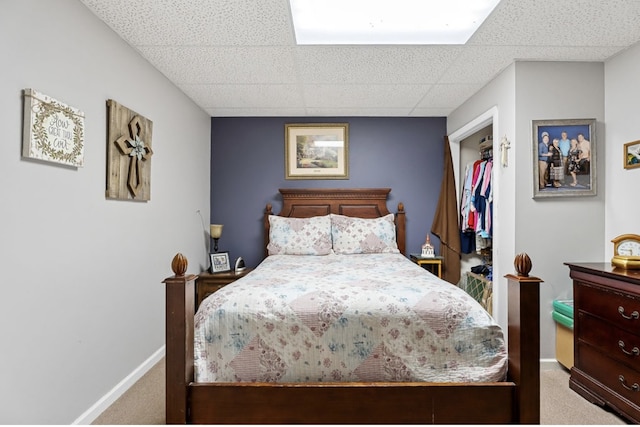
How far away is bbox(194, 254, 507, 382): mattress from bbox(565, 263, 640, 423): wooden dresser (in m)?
0.88

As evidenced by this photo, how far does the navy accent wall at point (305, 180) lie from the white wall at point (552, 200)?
1.53 metres

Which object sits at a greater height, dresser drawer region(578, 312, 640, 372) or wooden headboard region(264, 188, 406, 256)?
wooden headboard region(264, 188, 406, 256)

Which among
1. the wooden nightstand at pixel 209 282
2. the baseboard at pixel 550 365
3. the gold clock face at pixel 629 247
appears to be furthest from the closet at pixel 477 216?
the wooden nightstand at pixel 209 282

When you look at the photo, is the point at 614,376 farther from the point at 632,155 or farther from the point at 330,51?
the point at 330,51

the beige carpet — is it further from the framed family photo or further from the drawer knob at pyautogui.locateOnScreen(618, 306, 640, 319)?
the framed family photo

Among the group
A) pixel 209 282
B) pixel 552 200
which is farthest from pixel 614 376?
pixel 209 282

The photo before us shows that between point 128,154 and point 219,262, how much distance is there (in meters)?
1.76

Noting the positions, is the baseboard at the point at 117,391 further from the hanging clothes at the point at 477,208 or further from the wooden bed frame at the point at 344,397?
the hanging clothes at the point at 477,208

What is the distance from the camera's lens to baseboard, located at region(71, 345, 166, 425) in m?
1.95

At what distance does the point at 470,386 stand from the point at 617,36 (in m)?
2.47

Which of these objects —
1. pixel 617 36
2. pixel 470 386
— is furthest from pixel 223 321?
pixel 617 36

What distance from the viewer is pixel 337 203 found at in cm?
411

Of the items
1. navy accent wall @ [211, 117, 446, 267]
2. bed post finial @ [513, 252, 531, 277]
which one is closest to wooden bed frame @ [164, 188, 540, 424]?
bed post finial @ [513, 252, 531, 277]

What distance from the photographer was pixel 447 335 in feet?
5.65
